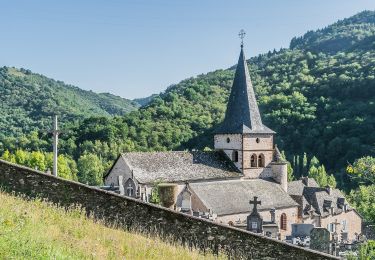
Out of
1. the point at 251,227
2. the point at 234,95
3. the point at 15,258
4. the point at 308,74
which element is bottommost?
the point at 251,227

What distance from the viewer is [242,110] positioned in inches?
1516

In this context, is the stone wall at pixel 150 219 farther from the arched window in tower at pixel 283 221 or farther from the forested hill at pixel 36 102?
the forested hill at pixel 36 102

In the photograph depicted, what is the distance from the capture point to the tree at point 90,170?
212 feet

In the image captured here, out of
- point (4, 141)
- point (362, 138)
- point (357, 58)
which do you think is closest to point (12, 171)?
point (362, 138)

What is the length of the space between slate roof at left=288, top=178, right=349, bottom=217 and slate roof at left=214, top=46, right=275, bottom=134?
296 inches

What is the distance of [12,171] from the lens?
32.3 feet

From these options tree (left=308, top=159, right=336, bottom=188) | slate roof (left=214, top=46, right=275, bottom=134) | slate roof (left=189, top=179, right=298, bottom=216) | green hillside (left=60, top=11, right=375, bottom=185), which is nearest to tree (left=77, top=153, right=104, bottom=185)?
green hillside (left=60, top=11, right=375, bottom=185)

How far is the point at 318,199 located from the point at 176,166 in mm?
14954

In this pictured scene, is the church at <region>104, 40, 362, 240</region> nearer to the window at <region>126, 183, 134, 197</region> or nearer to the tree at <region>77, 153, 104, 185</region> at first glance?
the window at <region>126, 183, 134, 197</region>

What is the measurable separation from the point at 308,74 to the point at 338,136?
53.9 m

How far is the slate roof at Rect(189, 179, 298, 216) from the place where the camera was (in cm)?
3159

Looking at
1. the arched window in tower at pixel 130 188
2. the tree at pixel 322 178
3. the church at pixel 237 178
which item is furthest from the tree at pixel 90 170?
the arched window in tower at pixel 130 188

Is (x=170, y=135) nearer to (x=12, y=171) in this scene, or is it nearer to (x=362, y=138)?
(x=362, y=138)

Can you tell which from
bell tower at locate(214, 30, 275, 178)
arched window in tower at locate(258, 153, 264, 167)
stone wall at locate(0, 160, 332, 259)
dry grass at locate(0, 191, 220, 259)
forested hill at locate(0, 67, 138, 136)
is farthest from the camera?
forested hill at locate(0, 67, 138, 136)
